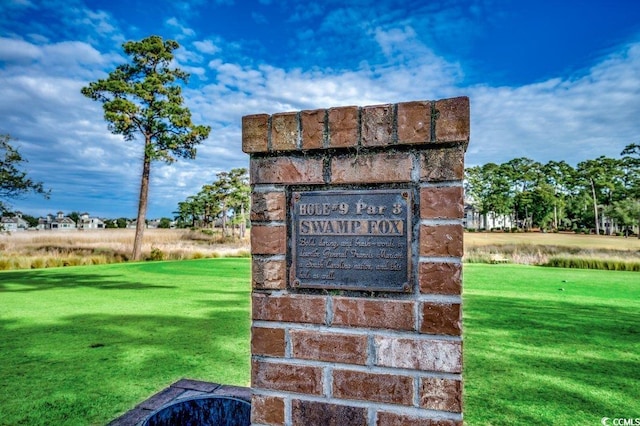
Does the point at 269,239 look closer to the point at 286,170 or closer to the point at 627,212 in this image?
the point at 286,170

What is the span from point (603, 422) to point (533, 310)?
3559mm

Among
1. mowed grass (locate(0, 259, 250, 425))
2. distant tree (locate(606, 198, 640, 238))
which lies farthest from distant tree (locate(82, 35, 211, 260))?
distant tree (locate(606, 198, 640, 238))

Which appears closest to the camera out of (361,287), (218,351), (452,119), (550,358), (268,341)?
(452,119)

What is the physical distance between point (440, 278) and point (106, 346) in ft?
12.1

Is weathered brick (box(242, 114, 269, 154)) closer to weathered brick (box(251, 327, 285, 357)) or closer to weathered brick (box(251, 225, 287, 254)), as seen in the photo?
weathered brick (box(251, 225, 287, 254))

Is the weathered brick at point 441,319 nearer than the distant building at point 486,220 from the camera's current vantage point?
Yes

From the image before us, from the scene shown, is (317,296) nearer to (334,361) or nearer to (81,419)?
(334,361)

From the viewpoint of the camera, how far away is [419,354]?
58.0 inches

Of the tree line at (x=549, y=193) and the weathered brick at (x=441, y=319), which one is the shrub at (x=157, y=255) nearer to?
the weathered brick at (x=441, y=319)

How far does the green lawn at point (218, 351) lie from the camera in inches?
99.3

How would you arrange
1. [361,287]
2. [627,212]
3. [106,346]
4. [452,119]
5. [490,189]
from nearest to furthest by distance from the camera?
[452,119], [361,287], [106,346], [627,212], [490,189]

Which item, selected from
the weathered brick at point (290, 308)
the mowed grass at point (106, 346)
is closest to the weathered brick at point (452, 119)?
the weathered brick at point (290, 308)

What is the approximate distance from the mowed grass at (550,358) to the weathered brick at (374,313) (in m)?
1.28

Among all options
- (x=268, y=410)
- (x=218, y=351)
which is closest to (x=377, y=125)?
(x=268, y=410)
